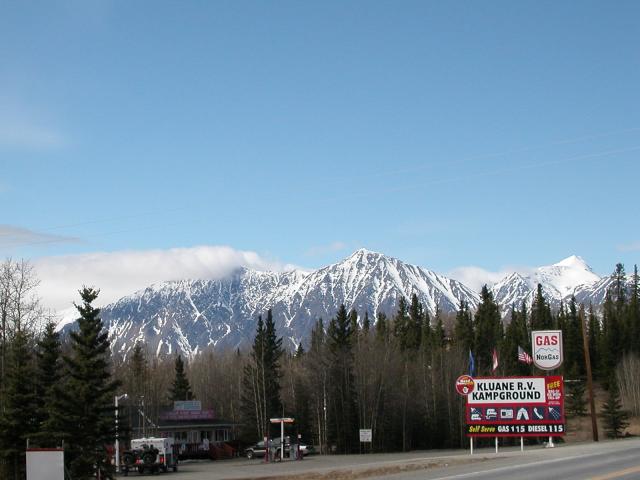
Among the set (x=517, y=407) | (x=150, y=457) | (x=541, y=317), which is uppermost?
(x=541, y=317)

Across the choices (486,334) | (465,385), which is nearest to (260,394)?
(486,334)

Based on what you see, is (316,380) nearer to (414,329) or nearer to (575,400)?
(575,400)

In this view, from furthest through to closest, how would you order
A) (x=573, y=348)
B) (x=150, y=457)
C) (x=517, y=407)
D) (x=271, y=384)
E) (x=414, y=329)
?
(x=414, y=329), (x=573, y=348), (x=271, y=384), (x=150, y=457), (x=517, y=407)

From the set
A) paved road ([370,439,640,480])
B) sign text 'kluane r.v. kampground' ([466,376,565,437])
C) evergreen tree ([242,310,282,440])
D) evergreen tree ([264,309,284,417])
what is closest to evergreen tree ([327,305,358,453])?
evergreen tree ([264,309,284,417])

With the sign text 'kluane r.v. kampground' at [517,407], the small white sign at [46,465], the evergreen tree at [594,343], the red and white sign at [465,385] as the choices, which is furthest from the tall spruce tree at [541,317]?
the small white sign at [46,465]

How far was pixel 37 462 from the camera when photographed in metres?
22.1

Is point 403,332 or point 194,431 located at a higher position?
point 403,332

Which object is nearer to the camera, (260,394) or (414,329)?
(260,394)

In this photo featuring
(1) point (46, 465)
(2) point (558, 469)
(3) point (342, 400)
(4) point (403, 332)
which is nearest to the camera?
(1) point (46, 465)

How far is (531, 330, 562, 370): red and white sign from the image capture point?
152 ft

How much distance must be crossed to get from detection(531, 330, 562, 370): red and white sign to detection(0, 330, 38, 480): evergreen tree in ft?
87.1

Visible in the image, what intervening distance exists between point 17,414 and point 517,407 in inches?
1023

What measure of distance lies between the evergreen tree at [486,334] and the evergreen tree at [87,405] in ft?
240

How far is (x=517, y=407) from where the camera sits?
151 feet
